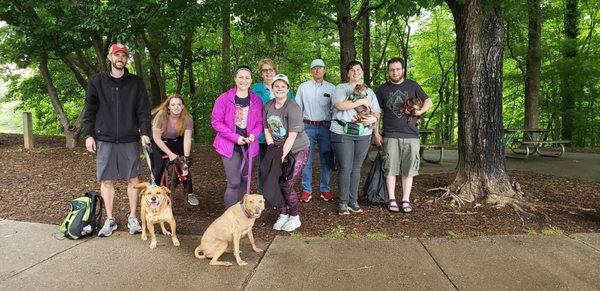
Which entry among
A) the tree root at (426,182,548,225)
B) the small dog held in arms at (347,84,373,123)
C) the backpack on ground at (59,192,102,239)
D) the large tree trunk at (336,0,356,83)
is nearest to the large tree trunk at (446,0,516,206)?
the tree root at (426,182,548,225)

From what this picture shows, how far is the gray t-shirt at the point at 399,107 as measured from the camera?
4.87 meters

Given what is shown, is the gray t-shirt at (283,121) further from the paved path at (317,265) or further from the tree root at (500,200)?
the tree root at (500,200)

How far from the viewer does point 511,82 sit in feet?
56.8

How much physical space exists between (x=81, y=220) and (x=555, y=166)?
890 cm

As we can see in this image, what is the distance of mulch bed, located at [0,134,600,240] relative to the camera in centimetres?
440

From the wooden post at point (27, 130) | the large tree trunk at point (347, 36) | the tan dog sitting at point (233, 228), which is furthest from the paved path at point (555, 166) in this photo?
the wooden post at point (27, 130)

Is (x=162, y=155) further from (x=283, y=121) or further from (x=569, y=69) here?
(x=569, y=69)

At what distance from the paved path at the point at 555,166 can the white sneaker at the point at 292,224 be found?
14.1ft

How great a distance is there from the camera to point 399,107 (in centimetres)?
488

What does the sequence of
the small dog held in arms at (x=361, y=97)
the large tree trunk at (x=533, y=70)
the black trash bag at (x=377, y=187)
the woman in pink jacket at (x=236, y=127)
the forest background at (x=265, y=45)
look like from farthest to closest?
1. the large tree trunk at (x=533, y=70)
2. the forest background at (x=265, y=45)
3. the black trash bag at (x=377, y=187)
4. the small dog held in arms at (x=361, y=97)
5. the woman in pink jacket at (x=236, y=127)

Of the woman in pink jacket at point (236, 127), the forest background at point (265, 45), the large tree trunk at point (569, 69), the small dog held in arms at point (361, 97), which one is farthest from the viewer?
the large tree trunk at point (569, 69)

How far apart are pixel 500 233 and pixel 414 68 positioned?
21.0 metres

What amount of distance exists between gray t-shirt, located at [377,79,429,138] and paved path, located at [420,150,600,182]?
3.35 metres

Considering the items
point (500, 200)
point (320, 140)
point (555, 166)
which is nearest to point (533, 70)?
point (555, 166)
